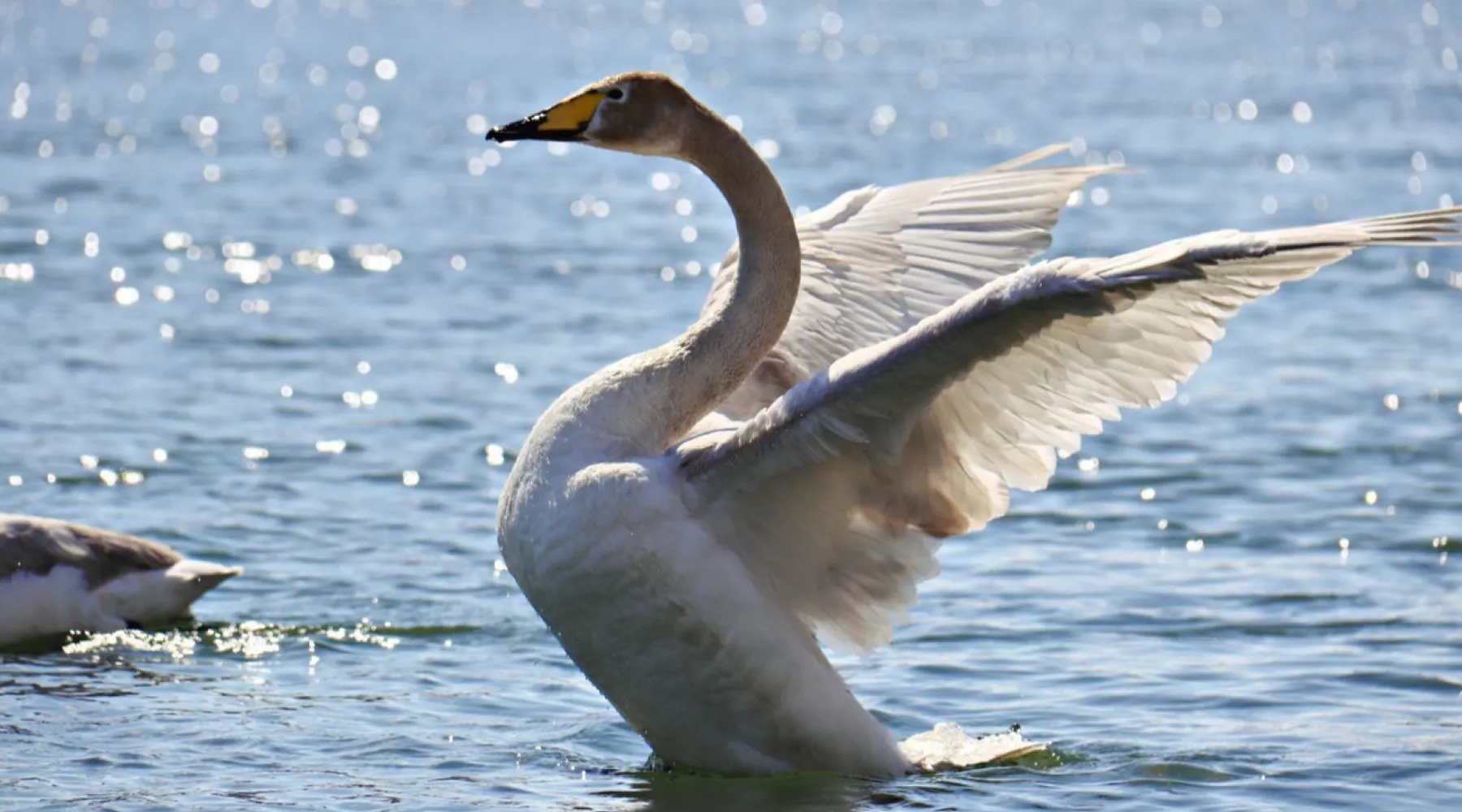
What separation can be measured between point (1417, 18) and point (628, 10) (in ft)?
67.3

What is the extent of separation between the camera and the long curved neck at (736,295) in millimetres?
6914

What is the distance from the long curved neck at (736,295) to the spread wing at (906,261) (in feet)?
2.55

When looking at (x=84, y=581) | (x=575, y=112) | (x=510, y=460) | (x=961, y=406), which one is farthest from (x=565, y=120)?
(x=510, y=460)

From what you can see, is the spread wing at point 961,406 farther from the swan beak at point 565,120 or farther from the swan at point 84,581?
the swan at point 84,581

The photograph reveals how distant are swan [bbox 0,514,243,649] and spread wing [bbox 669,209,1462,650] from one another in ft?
11.1

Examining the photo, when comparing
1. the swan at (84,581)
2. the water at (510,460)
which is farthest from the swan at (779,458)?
the swan at (84,581)

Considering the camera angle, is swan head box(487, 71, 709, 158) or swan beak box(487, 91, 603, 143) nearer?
swan beak box(487, 91, 603, 143)

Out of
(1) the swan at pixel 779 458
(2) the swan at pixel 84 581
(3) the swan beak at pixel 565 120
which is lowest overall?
(2) the swan at pixel 84 581

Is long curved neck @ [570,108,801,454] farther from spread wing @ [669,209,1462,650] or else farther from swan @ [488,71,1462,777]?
spread wing @ [669,209,1462,650]

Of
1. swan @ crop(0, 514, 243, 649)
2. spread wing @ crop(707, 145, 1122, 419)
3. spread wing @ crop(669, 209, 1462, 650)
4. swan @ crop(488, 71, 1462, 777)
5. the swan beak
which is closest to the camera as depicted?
spread wing @ crop(669, 209, 1462, 650)

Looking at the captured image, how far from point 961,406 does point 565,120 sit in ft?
4.97

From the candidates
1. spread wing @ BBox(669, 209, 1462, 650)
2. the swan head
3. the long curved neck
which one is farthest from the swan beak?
spread wing @ BBox(669, 209, 1462, 650)

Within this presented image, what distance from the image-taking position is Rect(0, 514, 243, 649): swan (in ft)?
29.9

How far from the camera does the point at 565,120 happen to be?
6871 mm
